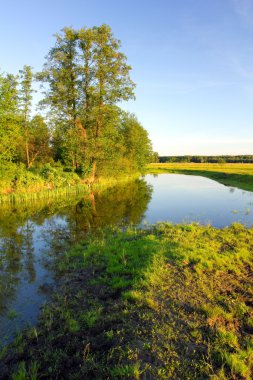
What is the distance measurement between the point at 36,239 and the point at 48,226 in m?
3.15

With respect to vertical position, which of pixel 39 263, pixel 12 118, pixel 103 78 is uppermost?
pixel 103 78

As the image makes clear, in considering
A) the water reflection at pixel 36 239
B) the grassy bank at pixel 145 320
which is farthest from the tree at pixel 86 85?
the grassy bank at pixel 145 320

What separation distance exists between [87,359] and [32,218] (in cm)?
1744

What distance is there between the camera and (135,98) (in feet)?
132

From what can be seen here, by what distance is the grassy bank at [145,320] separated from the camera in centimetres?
529

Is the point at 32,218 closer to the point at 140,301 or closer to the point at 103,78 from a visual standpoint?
the point at 140,301

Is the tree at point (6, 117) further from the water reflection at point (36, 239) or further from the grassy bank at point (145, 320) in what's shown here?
the grassy bank at point (145, 320)

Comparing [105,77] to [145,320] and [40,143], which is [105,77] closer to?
[40,143]

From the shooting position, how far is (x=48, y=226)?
62.0 ft

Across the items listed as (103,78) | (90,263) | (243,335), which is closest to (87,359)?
(243,335)

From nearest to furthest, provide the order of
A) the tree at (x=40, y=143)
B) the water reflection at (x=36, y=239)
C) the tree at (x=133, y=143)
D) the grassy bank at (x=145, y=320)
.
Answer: the grassy bank at (x=145, y=320)
the water reflection at (x=36, y=239)
the tree at (x=40, y=143)
the tree at (x=133, y=143)

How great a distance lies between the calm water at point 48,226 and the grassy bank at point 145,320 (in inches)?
34.3

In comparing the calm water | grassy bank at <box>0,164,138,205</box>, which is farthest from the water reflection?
grassy bank at <box>0,164,138,205</box>

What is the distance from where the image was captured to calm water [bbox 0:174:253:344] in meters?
8.63
